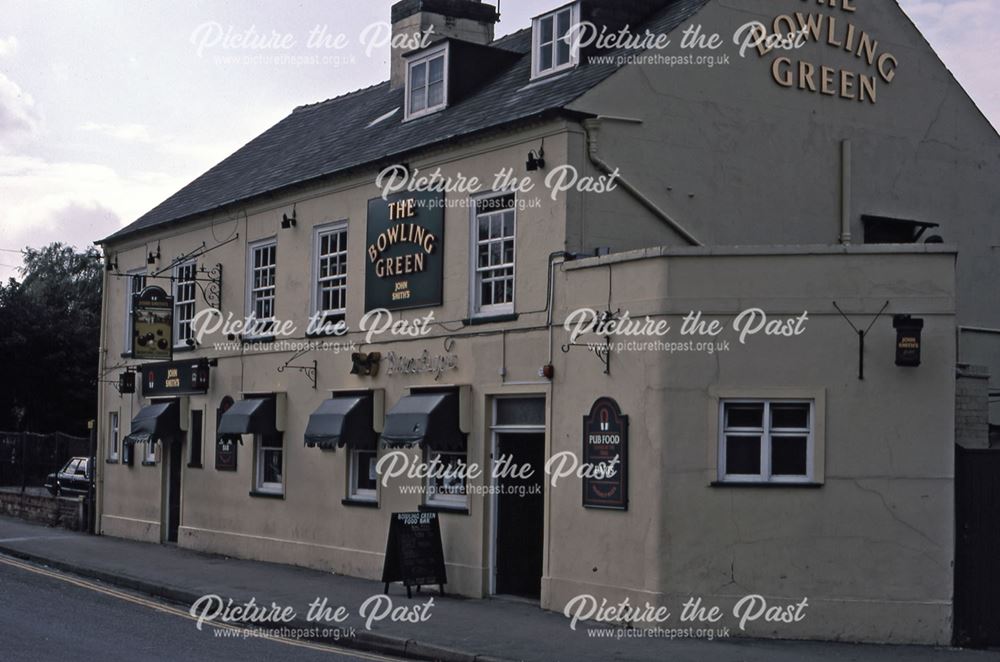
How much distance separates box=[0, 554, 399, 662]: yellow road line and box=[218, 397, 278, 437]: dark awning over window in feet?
12.0

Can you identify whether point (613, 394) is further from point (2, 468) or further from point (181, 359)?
point (2, 468)

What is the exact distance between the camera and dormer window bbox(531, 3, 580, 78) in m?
18.8

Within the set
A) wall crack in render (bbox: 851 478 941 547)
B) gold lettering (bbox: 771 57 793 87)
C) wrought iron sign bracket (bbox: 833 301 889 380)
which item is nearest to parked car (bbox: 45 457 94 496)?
gold lettering (bbox: 771 57 793 87)

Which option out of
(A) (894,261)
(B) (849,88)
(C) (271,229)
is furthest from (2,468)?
(A) (894,261)

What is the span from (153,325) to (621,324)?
12.5 m

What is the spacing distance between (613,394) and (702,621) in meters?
2.93

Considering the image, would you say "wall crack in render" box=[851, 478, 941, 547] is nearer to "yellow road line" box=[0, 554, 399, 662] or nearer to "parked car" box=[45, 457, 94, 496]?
"yellow road line" box=[0, 554, 399, 662]

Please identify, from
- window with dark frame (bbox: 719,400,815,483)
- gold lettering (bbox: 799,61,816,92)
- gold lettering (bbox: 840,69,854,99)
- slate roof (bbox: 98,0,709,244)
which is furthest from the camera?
gold lettering (bbox: 840,69,854,99)

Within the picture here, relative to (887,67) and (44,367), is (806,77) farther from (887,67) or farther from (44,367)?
(44,367)

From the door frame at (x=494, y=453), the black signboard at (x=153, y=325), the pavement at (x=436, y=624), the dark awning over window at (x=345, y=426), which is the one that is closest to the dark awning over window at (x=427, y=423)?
the door frame at (x=494, y=453)

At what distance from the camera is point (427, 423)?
704 inches

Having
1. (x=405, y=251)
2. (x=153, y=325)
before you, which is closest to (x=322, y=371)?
(x=405, y=251)

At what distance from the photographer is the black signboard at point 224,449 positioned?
24078mm

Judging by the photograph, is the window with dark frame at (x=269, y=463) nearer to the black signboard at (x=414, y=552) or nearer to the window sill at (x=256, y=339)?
the window sill at (x=256, y=339)
